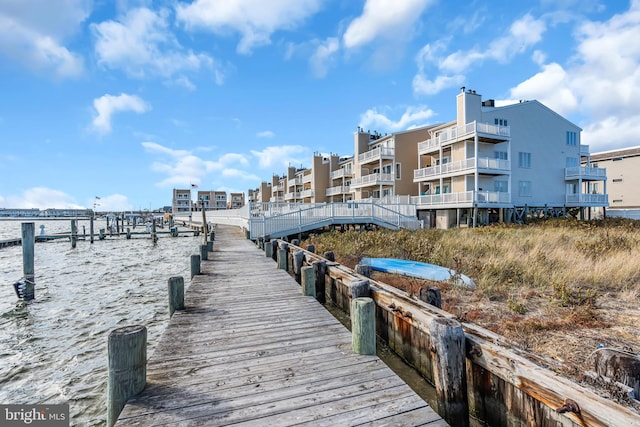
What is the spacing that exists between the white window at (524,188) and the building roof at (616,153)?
61.3 ft

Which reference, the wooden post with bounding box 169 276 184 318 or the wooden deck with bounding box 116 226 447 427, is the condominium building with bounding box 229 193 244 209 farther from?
the wooden deck with bounding box 116 226 447 427

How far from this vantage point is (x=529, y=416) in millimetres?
3248

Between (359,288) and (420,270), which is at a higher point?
(359,288)

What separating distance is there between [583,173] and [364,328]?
126ft

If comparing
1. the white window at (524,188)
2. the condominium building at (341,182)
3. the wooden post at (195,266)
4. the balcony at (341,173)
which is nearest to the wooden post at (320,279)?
the wooden post at (195,266)

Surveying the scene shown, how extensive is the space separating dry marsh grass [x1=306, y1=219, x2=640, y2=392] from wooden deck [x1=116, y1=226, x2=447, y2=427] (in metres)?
2.12

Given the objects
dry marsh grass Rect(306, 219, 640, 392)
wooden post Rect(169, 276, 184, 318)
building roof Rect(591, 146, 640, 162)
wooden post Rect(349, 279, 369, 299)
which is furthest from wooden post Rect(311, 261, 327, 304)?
building roof Rect(591, 146, 640, 162)

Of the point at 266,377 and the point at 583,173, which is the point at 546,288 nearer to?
the point at 266,377

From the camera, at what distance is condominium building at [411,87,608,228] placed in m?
27.0

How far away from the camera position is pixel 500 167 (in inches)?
1080

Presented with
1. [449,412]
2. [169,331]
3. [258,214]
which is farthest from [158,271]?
[449,412]

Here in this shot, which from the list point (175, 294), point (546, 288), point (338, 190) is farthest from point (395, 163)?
point (175, 294)

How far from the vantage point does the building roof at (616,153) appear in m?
37.1

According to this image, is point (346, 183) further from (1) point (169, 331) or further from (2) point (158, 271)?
(1) point (169, 331)
